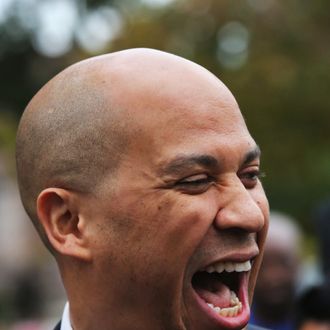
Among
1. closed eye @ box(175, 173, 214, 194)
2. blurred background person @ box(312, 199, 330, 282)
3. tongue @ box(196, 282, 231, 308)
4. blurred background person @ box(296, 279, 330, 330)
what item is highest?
closed eye @ box(175, 173, 214, 194)

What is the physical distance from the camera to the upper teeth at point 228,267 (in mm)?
3639

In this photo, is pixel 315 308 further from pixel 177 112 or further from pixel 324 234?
pixel 177 112

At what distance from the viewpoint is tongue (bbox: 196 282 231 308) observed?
3670 millimetres

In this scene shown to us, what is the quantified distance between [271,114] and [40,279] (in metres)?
16.6

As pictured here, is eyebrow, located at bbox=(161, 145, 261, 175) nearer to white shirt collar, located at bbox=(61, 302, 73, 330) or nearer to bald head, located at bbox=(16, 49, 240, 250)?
bald head, located at bbox=(16, 49, 240, 250)

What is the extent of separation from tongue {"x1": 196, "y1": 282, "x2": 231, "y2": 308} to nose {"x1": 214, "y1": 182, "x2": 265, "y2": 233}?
0.75ft

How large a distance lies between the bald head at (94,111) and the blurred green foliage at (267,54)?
16.7 meters

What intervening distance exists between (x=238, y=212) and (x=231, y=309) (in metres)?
0.32

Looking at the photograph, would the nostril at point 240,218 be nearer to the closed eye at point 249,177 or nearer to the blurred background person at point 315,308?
the closed eye at point 249,177

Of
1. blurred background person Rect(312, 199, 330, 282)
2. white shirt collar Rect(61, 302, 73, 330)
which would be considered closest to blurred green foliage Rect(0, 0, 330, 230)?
blurred background person Rect(312, 199, 330, 282)

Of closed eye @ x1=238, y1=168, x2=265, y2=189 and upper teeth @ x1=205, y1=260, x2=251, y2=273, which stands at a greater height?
closed eye @ x1=238, y1=168, x2=265, y2=189

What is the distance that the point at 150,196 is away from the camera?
367 centimetres

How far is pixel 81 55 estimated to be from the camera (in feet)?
77.4

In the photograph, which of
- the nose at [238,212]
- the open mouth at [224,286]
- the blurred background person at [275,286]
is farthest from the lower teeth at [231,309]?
the blurred background person at [275,286]
